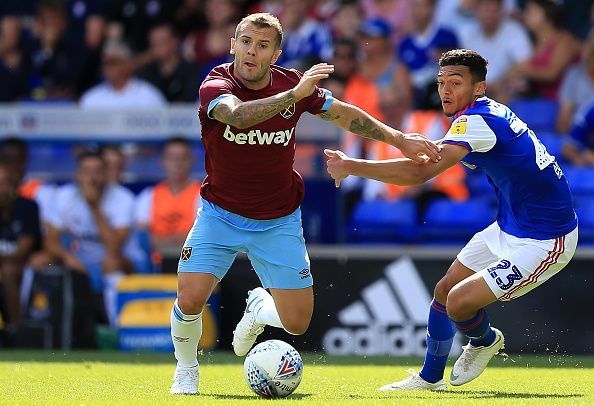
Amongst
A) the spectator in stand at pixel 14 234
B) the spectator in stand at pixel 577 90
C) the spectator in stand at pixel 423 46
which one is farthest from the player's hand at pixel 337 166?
the spectator in stand at pixel 577 90

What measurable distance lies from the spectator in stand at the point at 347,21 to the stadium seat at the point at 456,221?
3016mm

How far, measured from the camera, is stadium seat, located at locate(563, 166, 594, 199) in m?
13.1

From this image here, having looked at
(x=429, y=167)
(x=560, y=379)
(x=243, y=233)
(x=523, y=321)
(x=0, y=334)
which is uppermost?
(x=429, y=167)

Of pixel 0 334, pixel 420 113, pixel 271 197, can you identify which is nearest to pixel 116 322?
pixel 0 334

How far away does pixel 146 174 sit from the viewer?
13898mm

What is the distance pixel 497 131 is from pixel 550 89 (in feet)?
22.5

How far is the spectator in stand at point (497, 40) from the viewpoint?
47.6 ft

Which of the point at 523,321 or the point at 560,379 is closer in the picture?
the point at 560,379

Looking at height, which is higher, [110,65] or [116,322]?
[110,65]

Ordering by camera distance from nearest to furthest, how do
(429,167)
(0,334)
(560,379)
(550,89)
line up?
(429,167)
(560,379)
(0,334)
(550,89)

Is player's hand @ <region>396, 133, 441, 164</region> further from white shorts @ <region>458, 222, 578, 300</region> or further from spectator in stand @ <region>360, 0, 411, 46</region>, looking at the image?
spectator in stand @ <region>360, 0, 411, 46</region>

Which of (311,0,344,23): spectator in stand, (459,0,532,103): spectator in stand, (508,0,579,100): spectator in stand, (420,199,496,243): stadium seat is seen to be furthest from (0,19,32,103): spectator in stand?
(508,0,579,100): spectator in stand

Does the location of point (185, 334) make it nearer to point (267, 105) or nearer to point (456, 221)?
point (267, 105)

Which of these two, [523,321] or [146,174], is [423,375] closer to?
[523,321]
